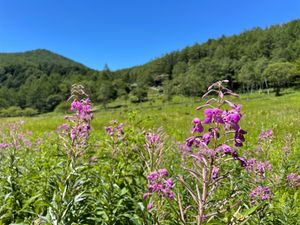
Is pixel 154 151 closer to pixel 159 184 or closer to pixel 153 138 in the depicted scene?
pixel 153 138

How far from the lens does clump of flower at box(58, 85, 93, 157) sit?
2750 millimetres

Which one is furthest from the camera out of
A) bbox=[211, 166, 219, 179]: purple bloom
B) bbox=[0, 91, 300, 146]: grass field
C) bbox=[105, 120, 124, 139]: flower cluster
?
bbox=[0, 91, 300, 146]: grass field

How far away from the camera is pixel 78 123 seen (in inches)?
112

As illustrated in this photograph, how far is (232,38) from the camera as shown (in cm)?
17475

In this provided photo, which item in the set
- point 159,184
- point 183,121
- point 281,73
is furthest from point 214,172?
point 281,73

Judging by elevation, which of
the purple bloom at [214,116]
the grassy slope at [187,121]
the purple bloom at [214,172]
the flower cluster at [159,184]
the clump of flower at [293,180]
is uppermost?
the purple bloom at [214,116]

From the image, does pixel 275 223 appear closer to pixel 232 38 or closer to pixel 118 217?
pixel 118 217

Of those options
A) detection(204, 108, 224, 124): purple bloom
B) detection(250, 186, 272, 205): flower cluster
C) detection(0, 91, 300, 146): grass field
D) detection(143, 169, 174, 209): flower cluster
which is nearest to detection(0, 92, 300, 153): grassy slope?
detection(0, 91, 300, 146): grass field

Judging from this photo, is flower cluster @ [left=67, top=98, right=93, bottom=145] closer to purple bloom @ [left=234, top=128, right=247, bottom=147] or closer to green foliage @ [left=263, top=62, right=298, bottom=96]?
purple bloom @ [left=234, top=128, right=247, bottom=147]

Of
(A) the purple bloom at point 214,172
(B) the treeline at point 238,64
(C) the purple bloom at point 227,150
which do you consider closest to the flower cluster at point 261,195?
(A) the purple bloom at point 214,172

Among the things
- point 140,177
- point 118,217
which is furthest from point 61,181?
point 140,177

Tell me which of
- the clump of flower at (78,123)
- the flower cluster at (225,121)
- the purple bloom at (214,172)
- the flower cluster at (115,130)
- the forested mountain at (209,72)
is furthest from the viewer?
the forested mountain at (209,72)

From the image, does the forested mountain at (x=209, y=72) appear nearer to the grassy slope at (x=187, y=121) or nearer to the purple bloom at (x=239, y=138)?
the grassy slope at (x=187, y=121)

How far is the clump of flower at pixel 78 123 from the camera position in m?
2.75
